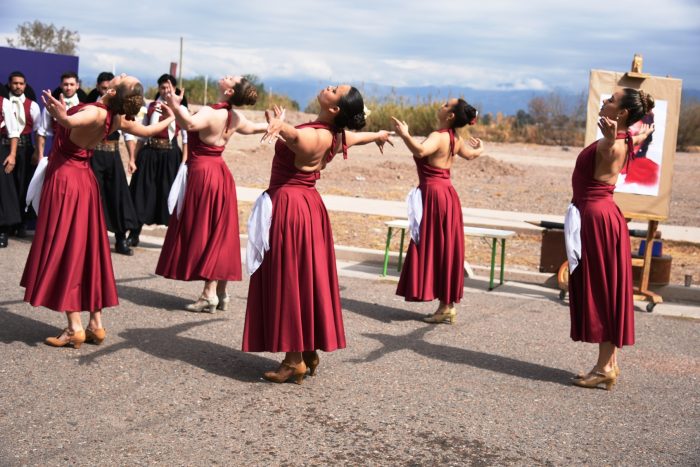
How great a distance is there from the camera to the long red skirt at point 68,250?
6.90m

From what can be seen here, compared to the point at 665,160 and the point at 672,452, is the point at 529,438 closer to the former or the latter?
the point at 672,452

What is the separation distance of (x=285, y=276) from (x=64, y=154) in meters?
1.90

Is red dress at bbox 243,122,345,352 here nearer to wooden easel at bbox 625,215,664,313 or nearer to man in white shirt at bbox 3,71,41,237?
wooden easel at bbox 625,215,664,313

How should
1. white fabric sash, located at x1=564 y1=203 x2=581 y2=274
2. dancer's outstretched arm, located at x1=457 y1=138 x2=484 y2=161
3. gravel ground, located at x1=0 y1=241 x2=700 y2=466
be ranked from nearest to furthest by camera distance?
1. gravel ground, located at x1=0 y1=241 x2=700 y2=466
2. white fabric sash, located at x1=564 y1=203 x2=581 y2=274
3. dancer's outstretched arm, located at x1=457 y1=138 x2=484 y2=161

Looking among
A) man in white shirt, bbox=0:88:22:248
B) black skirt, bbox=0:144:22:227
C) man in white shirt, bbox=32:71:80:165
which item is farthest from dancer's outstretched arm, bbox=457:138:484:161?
black skirt, bbox=0:144:22:227

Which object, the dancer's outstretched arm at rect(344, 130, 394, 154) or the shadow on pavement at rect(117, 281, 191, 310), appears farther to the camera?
the shadow on pavement at rect(117, 281, 191, 310)

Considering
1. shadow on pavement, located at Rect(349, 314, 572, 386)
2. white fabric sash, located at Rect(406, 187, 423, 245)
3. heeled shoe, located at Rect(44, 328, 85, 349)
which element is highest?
white fabric sash, located at Rect(406, 187, 423, 245)

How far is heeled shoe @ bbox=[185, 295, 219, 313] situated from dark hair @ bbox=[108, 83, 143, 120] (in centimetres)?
215

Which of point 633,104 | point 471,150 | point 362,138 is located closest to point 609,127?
point 633,104

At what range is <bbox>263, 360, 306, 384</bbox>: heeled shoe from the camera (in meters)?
6.43

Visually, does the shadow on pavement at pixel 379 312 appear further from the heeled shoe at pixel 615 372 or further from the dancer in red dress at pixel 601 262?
the dancer in red dress at pixel 601 262

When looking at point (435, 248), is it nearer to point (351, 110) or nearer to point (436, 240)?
point (436, 240)

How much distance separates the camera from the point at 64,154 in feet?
23.1

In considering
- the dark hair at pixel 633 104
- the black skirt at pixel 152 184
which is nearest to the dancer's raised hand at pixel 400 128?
the dark hair at pixel 633 104
